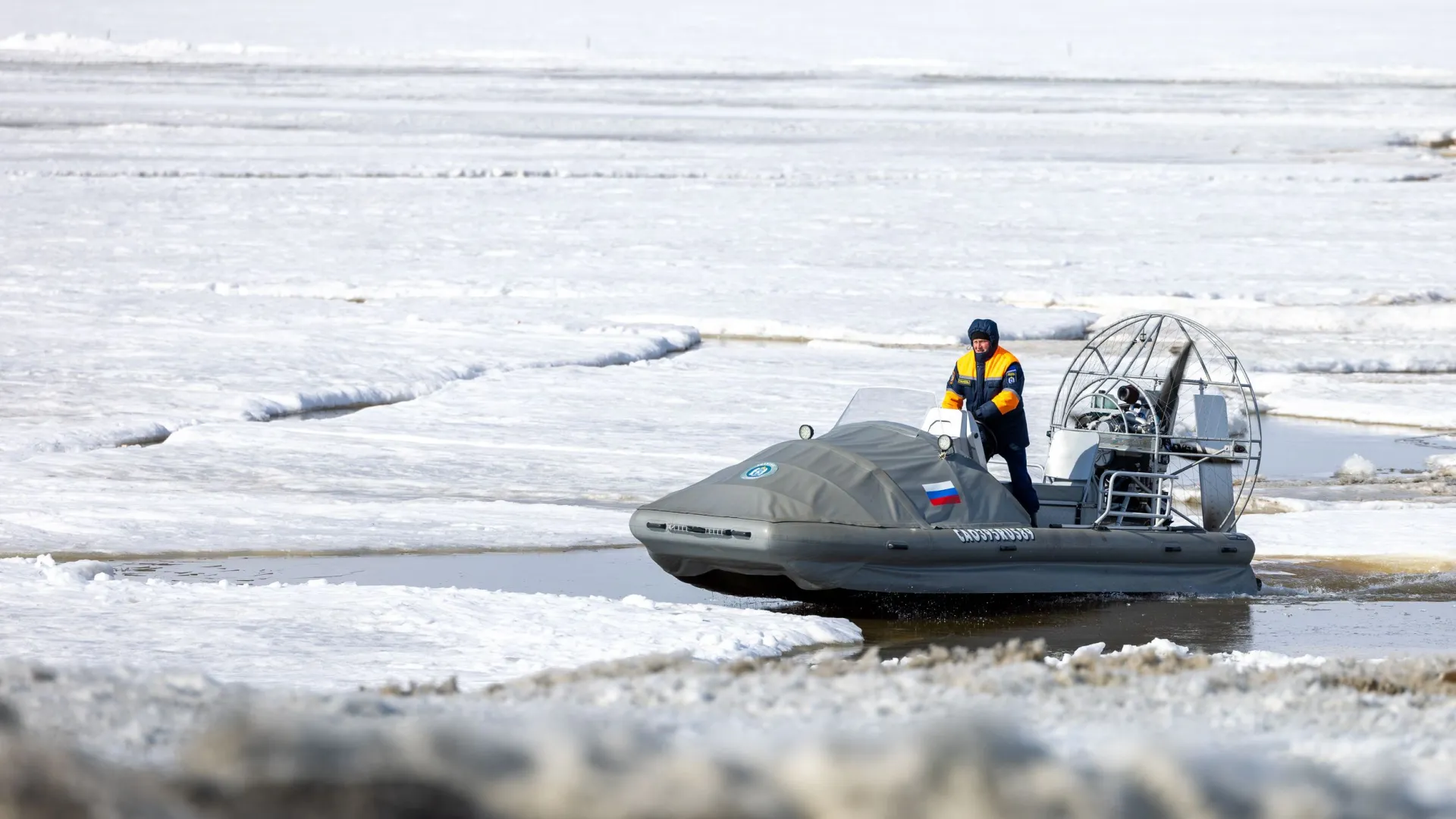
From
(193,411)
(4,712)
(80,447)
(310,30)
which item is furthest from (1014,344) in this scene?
(310,30)

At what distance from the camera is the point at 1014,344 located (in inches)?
690

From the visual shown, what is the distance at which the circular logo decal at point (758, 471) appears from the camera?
26.3 feet

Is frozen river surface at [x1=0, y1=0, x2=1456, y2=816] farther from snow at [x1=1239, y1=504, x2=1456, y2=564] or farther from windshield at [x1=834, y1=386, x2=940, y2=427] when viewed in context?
windshield at [x1=834, y1=386, x2=940, y2=427]

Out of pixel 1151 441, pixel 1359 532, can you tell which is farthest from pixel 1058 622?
pixel 1359 532

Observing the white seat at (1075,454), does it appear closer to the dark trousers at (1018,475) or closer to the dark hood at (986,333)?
the dark trousers at (1018,475)

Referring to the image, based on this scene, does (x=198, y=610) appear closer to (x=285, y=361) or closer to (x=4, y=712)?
(x=4, y=712)

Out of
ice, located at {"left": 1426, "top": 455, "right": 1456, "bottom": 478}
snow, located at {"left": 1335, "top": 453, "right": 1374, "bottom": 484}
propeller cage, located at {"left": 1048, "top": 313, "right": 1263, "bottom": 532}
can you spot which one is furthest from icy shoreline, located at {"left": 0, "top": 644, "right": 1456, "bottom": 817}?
ice, located at {"left": 1426, "top": 455, "right": 1456, "bottom": 478}

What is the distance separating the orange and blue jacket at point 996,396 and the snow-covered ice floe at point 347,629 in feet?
4.73

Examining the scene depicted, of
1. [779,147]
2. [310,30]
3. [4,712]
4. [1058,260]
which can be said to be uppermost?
[310,30]

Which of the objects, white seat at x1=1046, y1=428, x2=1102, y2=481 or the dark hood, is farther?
white seat at x1=1046, y1=428, x2=1102, y2=481

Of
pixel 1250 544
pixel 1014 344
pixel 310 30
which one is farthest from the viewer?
pixel 310 30

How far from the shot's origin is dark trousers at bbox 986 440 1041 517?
8.58 metres

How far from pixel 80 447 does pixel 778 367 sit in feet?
21.7

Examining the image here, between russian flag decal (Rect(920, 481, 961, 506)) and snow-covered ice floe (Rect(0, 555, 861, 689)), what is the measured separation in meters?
0.78
